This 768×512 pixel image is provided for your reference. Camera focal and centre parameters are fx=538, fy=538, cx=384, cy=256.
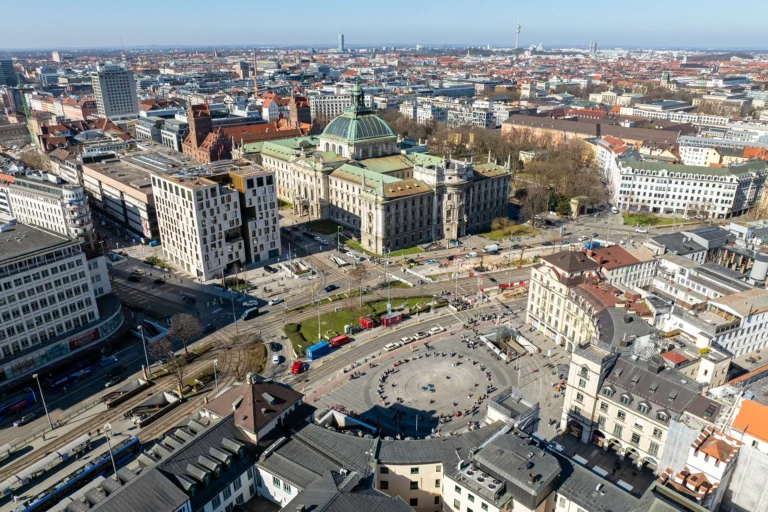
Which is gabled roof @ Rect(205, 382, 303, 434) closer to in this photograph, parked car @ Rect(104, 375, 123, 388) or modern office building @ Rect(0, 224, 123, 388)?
parked car @ Rect(104, 375, 123, 388)

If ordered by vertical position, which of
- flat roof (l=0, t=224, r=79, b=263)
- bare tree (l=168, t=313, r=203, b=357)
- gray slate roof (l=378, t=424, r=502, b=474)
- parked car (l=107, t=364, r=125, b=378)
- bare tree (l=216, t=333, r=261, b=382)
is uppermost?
flat roof (l=0, t=224, r=79, b=263)

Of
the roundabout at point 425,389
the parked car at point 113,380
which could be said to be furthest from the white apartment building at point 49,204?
the roundabout at point 425,389

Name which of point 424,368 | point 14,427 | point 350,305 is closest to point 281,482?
point 424,368

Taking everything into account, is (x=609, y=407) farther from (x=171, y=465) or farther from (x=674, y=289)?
(x=171, y=465)

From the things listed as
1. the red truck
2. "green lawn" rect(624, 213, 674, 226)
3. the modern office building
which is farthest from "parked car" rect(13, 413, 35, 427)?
"green lawn" rect(624, 213, 674, 226)

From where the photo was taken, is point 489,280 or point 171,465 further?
point 489,280

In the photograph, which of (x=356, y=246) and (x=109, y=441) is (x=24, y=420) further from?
(x=356, y=246)

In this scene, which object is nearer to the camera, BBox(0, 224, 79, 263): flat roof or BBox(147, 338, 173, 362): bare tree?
BBox(0, 224, 79, 263): flat roof
